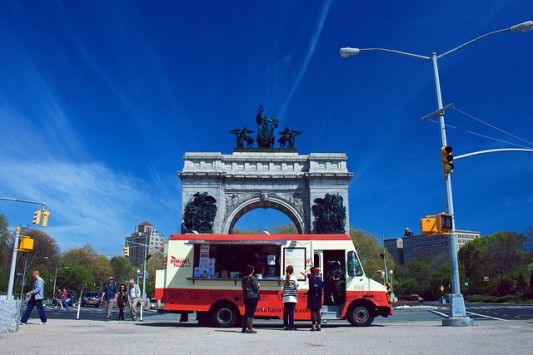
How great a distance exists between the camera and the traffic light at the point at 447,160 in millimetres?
15242

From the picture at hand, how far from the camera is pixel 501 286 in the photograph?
222ft

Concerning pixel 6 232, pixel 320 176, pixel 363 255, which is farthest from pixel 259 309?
pixel 6 232

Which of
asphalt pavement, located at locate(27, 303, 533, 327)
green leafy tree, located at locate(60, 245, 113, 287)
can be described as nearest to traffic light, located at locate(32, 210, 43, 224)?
asphalt pavement, located at locate(27, 303, 533, 327)

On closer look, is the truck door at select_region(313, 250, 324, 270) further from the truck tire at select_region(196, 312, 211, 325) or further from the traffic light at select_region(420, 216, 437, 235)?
the truck tire at select_region(196, 312, 211, 325)

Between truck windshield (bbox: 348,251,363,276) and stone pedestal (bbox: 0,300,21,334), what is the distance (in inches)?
377

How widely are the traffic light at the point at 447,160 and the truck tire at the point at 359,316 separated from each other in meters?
5.01

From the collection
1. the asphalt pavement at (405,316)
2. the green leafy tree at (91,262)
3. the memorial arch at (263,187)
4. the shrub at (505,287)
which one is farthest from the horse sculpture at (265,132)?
the green leafy tree at (91,262)

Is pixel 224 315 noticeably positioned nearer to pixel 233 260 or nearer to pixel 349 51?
pixel 233 260

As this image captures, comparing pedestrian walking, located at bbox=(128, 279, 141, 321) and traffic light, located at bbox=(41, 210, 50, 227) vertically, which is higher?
traffic light, located at bbox=(41, 210, 50, 227)

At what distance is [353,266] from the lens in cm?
1577

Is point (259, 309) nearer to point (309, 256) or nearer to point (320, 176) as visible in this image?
point (309, 256)

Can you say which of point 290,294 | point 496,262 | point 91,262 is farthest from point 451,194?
point 91,262

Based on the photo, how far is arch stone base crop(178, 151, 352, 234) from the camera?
129 ft

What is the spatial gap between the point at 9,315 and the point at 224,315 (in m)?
6.30
